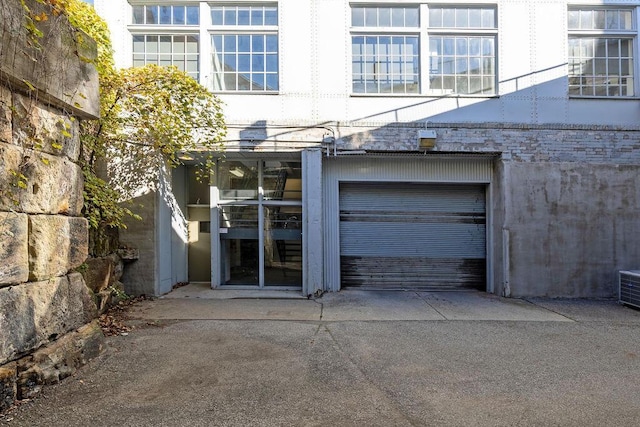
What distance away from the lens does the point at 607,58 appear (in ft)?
26.0

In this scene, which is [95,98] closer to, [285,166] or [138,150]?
[138,150]

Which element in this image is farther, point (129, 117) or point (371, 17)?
point (371, 17)

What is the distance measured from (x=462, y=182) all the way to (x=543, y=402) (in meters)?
5.49

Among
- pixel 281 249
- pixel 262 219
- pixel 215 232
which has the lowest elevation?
pixel 281 249

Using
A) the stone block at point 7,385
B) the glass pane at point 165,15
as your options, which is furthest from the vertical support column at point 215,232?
the stone block at point 7,385

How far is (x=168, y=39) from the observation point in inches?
305

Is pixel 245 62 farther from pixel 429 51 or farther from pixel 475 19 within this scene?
pixel 475 19

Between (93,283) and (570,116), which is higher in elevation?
(570,116)

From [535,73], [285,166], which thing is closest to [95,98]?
[285,166]

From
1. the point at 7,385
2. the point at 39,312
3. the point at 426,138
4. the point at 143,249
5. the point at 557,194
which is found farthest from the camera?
the point at 557,194

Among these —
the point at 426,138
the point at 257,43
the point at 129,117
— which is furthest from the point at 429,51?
the point at 129,117

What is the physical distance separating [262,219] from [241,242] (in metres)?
0.74

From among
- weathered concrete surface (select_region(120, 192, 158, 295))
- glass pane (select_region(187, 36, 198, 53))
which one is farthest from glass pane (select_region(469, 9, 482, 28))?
weathered concrete surface (select_region(120, 192, 158, 295))

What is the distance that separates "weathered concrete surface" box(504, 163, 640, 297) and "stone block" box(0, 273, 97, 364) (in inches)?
299
